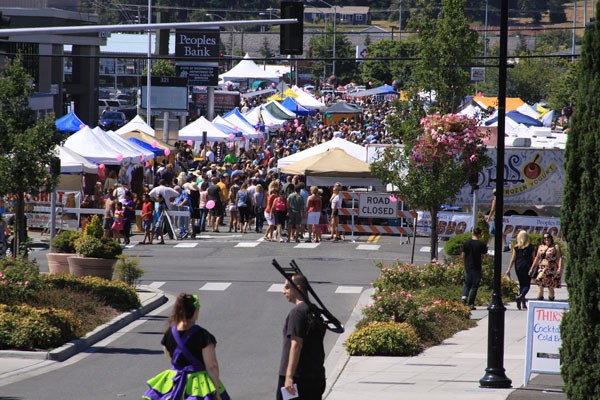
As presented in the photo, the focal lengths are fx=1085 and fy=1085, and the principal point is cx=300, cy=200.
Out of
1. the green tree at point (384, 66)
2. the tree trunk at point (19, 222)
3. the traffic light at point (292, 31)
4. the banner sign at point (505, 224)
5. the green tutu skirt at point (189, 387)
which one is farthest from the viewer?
the green tree at point (384, 66)

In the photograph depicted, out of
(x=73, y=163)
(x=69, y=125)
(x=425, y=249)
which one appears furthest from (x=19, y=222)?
(x=69, y=125)

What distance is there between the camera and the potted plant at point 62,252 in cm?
2111

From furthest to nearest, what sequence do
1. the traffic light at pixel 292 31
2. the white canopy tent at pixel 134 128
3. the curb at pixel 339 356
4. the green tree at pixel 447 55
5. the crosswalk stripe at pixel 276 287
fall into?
1. the white canopy tent at pixel 134 128
2. the green tree at pixel 447 55
3. the crosswalk stripe at pixel 276 287
4. the traffic light at pixel 292 31
5. the curb at pixel 339 356

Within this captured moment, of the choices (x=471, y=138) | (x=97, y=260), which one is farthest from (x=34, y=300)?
(x=471, y=138)

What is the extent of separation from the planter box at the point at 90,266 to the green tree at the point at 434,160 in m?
6.16

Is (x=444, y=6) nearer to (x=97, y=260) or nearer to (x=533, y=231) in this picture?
(x=533, y=231)

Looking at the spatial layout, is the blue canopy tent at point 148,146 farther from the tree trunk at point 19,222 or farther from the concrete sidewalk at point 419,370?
the concrete sidewalk at point 419,370

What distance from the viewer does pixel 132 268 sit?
68.6 ft

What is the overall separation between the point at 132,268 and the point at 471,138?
7332 mm

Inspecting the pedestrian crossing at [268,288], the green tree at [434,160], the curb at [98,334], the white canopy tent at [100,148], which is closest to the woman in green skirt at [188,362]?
the curb at [98,334]

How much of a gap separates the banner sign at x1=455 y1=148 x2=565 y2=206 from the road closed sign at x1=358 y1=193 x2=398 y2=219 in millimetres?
2525

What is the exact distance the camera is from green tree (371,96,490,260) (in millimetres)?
22078

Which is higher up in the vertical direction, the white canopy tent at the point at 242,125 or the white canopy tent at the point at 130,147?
the white canopy tent at the point at 242,125

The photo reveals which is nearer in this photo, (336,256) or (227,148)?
(336,256)
